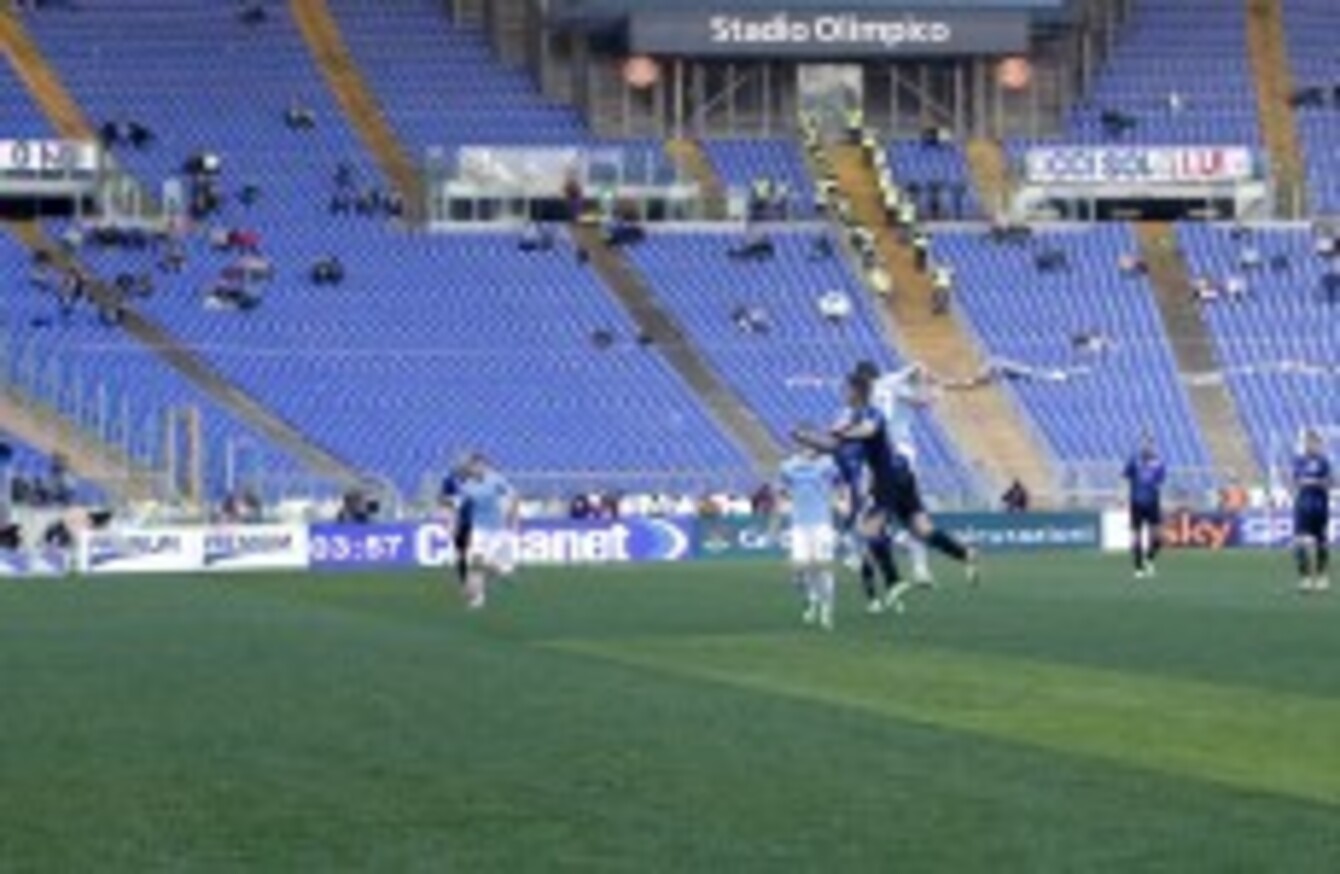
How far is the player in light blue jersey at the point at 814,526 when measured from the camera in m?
32.3

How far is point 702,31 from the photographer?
275 ft

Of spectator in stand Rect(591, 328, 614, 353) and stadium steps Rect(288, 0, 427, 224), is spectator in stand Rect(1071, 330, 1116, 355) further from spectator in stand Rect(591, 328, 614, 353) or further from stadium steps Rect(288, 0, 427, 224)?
stadium steps Rect(288, 0, 427, 224)

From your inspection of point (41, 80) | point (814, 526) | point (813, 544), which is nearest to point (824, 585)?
point (813, 544)

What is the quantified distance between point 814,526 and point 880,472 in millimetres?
1158

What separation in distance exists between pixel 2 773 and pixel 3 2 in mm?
70732

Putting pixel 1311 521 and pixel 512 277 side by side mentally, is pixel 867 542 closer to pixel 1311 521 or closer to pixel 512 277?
pixel 1311 521

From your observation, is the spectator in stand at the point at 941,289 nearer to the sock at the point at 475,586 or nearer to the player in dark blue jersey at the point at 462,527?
the player in dark blue jersey at the point at 462,527

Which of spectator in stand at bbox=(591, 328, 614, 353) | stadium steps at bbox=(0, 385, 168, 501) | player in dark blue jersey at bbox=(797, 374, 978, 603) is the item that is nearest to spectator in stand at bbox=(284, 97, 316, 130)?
spectator in stand at bbox=(591, 328, 614, 353)

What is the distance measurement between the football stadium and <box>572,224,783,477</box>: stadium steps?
14cm

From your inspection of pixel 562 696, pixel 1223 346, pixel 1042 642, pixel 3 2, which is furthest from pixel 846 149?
pixel 562 696

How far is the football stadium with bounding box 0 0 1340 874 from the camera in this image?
1761cm

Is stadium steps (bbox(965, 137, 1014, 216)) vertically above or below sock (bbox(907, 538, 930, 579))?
above

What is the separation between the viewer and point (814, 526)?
107ft

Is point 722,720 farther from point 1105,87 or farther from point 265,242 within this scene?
point 1105,87
